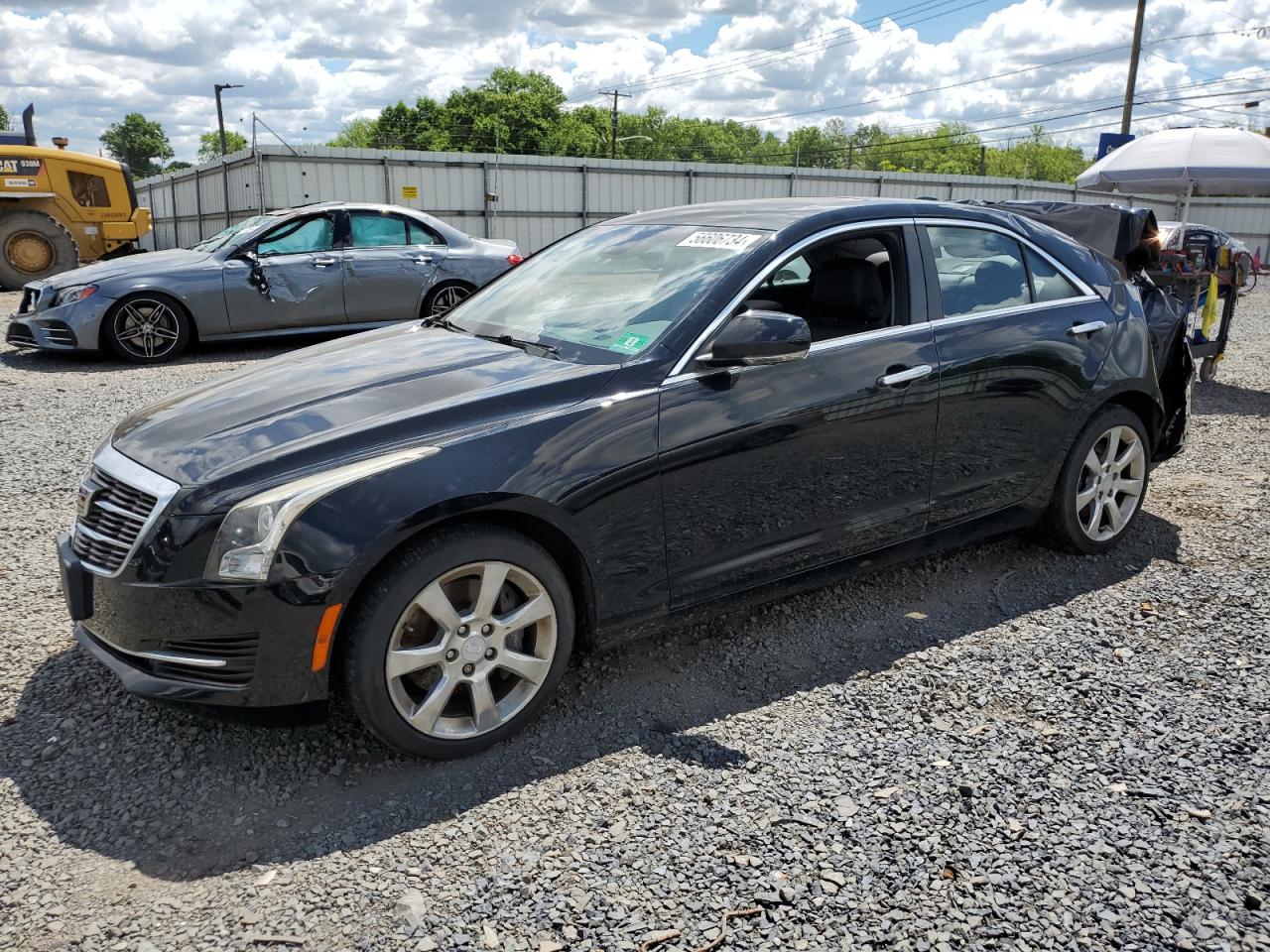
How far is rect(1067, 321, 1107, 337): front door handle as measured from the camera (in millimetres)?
4410

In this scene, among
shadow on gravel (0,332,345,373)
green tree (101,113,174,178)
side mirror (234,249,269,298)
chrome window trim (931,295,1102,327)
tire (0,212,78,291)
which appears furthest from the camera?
green tree (101,113,174,178)

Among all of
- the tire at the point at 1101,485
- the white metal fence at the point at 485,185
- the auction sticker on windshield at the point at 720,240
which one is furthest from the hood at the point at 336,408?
the white metal fence at the point at 485,185

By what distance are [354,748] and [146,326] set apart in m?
8.12

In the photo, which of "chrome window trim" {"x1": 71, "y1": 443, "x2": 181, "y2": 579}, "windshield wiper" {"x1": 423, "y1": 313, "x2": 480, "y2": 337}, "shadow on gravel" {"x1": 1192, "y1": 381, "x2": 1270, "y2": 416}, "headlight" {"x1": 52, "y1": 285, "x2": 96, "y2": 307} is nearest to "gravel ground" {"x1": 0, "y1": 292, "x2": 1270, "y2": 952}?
"chrome window trim" {"x1": 71, "y1": 443, "x2": 181, "y2": 579}

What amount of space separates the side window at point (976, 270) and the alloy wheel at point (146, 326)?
27.2 feet

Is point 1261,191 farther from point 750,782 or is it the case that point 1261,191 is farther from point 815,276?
point 750,782

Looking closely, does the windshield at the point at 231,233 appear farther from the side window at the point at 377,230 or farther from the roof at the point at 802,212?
the roof at the point at 802,212

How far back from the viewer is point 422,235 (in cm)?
1119

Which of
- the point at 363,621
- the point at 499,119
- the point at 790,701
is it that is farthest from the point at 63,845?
the point at 499,119

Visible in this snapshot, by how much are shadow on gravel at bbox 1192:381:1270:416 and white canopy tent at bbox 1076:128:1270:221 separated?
9.94 ft

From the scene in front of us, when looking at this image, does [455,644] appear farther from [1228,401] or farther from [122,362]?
[122,362]

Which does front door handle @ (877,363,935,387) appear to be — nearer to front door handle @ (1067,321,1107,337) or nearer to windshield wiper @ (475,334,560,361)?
front door handle @ (1067,321,1107,337)

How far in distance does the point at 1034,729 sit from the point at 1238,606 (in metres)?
1.61

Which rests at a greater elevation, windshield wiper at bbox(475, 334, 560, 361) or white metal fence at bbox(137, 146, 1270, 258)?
white metal fence at bbox(137, 146, 1270, 258)
